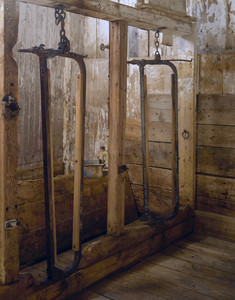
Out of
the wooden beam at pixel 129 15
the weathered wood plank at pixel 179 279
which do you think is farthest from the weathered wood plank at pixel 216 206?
the wooden beam at pixel 129 15

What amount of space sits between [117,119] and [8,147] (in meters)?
0.80

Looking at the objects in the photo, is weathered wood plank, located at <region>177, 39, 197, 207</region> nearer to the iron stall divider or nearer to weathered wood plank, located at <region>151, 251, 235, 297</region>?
weathered wood plank, located at <region>151, 251, 235, 297</region>

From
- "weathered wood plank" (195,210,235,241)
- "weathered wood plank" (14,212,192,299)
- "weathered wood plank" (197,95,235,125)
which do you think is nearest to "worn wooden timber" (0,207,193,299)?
"weathered wood plank" (14,212,192,299)

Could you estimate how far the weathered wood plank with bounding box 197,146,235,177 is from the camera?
2.76 m

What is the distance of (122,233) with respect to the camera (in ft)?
7.70

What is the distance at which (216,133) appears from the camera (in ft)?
9.16

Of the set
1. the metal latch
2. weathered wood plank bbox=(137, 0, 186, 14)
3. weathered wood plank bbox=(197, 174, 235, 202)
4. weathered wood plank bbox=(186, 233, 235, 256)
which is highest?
weathered wood plank bbox=(137, 0, 186, 14)

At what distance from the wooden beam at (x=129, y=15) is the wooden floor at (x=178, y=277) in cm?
151

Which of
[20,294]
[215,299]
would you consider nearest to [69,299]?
[20,294]

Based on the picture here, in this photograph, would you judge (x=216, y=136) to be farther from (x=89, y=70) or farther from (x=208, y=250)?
(x=89, y=70)

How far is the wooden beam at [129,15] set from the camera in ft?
6.40

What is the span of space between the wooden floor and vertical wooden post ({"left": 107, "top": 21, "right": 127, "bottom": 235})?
0.30m

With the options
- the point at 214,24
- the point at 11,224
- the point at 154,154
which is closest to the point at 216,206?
the point at 154,154

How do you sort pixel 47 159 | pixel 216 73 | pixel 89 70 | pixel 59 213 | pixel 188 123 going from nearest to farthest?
pixel 47 159 → pixel 59 213 → pixel 216 73 → pixel 188 123 → pixel 89 70
